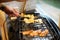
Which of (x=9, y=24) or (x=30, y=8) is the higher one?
(x=30, y=8)

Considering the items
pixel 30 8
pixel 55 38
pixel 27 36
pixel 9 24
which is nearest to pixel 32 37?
pixel 27 36

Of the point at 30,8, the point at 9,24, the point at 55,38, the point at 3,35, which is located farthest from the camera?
the point at 30,8

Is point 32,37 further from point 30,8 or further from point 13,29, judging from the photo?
point 30,8

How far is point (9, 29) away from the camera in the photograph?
1.05 meters

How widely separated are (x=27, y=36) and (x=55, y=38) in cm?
19

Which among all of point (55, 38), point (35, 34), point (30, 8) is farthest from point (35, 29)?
point (30, 8)

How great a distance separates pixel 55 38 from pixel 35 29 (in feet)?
0.63

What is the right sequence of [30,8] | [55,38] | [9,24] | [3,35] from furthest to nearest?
[30,8], [9,24], [3,35], [55,38]

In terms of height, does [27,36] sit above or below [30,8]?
below

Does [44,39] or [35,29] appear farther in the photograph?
[35,29]

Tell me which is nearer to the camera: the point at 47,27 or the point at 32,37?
the point at 32,37

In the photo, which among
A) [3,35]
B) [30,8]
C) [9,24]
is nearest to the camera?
[3,35]

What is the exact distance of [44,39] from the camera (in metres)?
0.87

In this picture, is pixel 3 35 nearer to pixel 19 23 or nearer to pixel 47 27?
pixel 19 23
